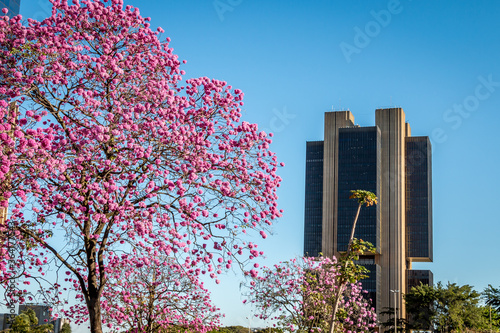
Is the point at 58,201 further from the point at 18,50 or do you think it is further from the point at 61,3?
the point at 61,3

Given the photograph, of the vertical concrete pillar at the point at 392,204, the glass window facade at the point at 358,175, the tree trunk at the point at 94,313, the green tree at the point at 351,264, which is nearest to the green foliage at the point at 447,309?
the vertical concrete pillar at the point at 392,204

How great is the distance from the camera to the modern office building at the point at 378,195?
133500 millimetres

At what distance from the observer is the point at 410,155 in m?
148

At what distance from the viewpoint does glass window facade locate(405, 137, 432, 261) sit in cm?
14150

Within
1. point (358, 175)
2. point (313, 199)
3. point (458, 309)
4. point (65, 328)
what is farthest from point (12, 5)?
point (313, 199)

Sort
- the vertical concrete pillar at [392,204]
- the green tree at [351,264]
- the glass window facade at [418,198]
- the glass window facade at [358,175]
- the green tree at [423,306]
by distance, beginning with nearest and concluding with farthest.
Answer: the green tree at [351,264], the green tree at [423,306], the vertical concrete pillar at [392,204], the glass window facade at [358,175], the glass window facade at [418,198]

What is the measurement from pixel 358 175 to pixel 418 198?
1757cm

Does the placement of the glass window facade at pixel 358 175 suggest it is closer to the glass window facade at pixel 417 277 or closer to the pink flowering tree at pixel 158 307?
the glass window facade at pixel 417 277

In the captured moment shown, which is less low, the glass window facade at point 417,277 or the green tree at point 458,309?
the glass window facade at point 417,277

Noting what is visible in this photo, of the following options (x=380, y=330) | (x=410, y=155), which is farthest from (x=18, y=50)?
(x=410, y=155)

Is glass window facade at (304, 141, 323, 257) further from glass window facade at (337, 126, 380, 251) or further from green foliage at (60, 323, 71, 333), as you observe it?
green foliage at (60, 323, 71, 333)

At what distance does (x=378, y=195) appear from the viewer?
447ft

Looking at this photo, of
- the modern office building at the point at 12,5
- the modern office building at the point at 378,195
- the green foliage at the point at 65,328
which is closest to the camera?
the modern office building at the point at 12,5

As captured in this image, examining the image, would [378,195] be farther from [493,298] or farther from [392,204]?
[493,298]
